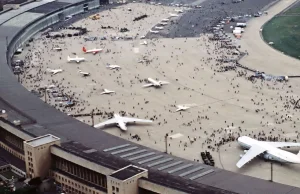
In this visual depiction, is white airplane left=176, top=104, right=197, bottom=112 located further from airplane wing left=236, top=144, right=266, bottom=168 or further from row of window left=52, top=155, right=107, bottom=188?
row of window left=52, top=155, right=107, bottom=188

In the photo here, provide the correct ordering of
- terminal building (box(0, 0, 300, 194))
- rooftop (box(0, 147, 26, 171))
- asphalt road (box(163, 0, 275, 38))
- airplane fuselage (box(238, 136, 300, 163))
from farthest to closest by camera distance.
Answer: asphalt road (box(163, 0, 275, 38)) → airplane fuselage (box(238, 136, 300, 163)) → rooftop (box(0, 147, 26, 171)) → terminal building (box(0, 0, 300, 194))

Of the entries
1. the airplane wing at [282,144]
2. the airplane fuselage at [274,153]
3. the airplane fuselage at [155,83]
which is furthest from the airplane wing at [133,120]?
the airplane wing at [282,144]

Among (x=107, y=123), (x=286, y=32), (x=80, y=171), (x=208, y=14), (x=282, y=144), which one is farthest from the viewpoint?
(x=208, y=14)

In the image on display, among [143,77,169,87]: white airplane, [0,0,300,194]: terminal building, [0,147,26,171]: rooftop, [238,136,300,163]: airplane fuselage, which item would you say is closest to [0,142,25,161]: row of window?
[0,0,300,194]: terminal building

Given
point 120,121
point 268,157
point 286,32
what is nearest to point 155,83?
point 120,121

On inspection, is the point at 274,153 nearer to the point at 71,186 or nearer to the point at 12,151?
the point at 71,186

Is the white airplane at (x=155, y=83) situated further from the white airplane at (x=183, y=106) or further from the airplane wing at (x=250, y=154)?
the airplane wing at (x=250, y=154)
